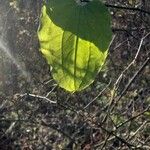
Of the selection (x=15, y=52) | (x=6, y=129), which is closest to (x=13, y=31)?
(x=15, y=52)

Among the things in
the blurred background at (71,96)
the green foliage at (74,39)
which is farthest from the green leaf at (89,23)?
the blurred background at (71,96)

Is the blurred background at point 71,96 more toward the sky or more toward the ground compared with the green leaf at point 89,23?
more toward the ground

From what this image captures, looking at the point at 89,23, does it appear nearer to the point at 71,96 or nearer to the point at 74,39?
the point at 74,39

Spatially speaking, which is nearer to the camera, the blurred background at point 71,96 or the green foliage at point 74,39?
the green foliage at point 74,39

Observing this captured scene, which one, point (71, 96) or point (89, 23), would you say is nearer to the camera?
point (89, 23)

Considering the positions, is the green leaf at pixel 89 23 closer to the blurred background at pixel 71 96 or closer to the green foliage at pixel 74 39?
the green foliage at pixel 74 39

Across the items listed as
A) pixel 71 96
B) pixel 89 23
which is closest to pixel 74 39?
pixel 89 23

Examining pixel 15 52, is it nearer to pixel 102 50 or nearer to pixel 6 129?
pixel 6 129

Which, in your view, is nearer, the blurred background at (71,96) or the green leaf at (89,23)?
the green leaf at (89,23)

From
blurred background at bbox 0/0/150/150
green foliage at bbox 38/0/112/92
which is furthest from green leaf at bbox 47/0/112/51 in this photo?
blurred background at bbox 0/0/150/150

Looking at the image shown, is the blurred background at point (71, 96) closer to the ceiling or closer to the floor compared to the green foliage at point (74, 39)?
closer to the floor
